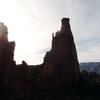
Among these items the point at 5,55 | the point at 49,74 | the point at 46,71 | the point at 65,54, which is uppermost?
the point at 65,54

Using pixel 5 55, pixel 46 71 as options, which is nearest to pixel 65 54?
pixel 46 71

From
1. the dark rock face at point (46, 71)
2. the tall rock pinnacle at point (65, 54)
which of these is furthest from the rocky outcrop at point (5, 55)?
the tall rock pinnacle at point (65, 54)

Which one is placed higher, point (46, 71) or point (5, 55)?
point (5, 55)

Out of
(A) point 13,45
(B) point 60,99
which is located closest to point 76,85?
(B) point 60,99

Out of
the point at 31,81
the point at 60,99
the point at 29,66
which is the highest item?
the point at 29,66

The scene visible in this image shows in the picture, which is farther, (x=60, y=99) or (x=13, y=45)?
(x=13, y=45)

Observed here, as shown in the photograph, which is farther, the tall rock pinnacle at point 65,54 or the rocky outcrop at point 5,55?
the tall rock pinnacle at point 65,54

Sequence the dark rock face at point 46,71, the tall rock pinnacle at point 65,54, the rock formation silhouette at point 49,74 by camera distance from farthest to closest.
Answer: the tall rock pinnacle at point 65,54 → the dark rock face at point 46,71 → the rock formation silhouette at point 49,74

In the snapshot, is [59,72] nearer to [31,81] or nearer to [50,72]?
[50,72]

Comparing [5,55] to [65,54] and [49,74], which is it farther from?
[65,54]

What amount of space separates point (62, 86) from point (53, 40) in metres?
16.4

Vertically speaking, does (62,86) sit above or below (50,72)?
below

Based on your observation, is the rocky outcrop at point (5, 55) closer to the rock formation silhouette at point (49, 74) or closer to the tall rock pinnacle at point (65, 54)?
the rock formation silhouette at point (49, 74)

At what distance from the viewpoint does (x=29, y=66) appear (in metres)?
80.2
